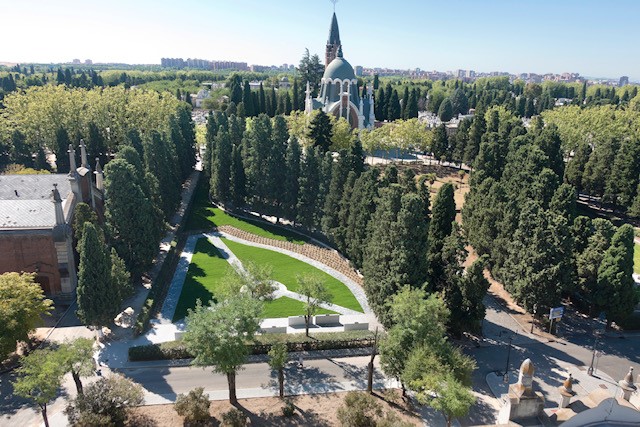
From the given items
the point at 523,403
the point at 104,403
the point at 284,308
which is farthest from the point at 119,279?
the point at 523,403

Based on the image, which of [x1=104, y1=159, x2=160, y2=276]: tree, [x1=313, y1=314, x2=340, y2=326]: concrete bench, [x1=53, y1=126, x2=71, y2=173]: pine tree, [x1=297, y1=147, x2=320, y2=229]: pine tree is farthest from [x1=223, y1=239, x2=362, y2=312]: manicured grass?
[x1=53, y1=126, x2=71, y2=173]: pine tree

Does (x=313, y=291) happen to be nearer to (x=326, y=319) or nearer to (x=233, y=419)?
(x=326, y=319)

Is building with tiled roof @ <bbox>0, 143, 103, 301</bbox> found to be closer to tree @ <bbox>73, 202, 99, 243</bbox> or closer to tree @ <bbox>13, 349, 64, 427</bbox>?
tree @ <bbox>73, 202, 99, 243</bbox>

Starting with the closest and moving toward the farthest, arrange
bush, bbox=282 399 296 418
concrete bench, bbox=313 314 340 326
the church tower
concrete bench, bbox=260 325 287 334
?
bush, bbox=282 399 296 418
concrete bench, bbox=260 325 287 334
concrete bench, bbox=313 314 340 326
the church tower

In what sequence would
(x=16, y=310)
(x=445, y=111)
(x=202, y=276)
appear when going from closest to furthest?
(x=16, y=310), (x=202, y=276), (x=445, y=111)

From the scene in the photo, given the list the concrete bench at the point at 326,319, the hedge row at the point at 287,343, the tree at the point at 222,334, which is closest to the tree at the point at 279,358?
the tree at the point at 222,334

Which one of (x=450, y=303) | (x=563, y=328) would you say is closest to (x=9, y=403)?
(x=450, y=303)

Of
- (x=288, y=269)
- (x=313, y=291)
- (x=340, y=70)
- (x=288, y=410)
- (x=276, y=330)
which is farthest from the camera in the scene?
(x=340, y=70)

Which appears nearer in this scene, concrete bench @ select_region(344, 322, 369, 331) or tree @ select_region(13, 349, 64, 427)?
tree @ select_region(13, 349, 64, 427)
